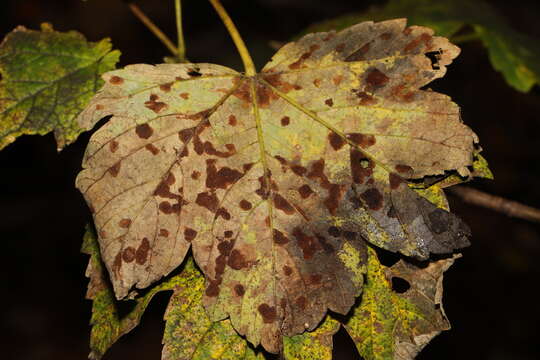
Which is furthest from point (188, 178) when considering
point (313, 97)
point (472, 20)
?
point (472, 20)

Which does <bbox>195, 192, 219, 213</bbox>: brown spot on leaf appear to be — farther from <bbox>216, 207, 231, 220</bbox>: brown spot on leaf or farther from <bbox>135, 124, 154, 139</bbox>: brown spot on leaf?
<bbox>135, 124, 154, 139</bbox>: brown spot on leaf

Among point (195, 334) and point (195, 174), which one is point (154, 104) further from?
point (195, 334)

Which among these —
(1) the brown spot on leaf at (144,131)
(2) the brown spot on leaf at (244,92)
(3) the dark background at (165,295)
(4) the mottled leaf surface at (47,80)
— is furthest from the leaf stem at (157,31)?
(3) the dark background at (165,295)

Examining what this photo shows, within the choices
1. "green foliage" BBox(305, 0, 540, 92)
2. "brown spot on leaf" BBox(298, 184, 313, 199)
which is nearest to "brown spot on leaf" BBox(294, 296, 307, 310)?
"brown spot on leaf" BBox(298, 184, 313, 199)

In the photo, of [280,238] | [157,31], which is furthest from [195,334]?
[157,31]

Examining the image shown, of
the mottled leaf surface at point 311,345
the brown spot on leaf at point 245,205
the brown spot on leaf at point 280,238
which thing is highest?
the brown spot on leaf at point 245,205

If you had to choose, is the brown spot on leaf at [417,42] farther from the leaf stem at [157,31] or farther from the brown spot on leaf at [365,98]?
the leaf stem at [157,31]
